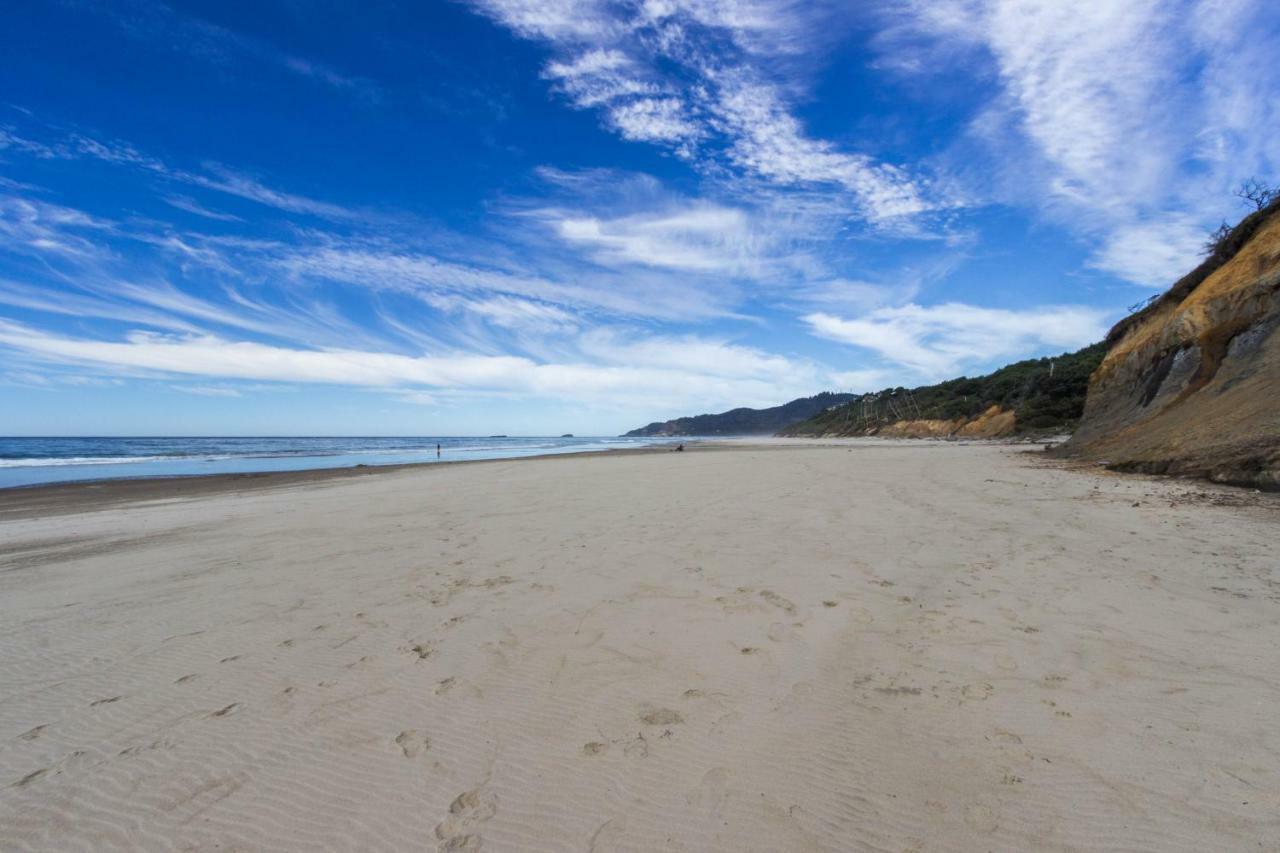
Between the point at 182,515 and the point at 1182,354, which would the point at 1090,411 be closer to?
the point at 1182,354

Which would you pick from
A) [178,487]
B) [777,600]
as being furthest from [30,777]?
[178,487]

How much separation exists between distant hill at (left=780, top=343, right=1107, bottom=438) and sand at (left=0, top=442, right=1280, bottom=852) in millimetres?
40651

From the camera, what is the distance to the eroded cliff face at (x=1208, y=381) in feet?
31.3

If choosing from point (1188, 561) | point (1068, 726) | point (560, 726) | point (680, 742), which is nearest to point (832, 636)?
point (1068, 726)

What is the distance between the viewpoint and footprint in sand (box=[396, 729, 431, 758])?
2.87m

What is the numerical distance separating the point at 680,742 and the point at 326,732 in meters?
1.98

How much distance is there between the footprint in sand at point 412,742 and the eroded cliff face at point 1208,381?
1197 centimetres

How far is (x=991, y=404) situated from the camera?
2007 inches

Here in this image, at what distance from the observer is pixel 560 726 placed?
3064 millimetres

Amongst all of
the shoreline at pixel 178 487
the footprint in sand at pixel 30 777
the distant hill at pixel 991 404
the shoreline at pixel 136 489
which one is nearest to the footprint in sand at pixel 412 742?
the footprint in sand at pixel 30 777

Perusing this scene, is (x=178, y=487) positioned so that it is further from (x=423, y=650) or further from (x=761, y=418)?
(x=761, y=418)

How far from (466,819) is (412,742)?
723mm

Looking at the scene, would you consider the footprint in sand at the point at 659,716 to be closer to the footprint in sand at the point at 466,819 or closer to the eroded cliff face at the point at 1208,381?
the footprint in sand at the point at 466,819

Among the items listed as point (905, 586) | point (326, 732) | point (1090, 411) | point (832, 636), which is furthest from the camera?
point (1090, 411)
